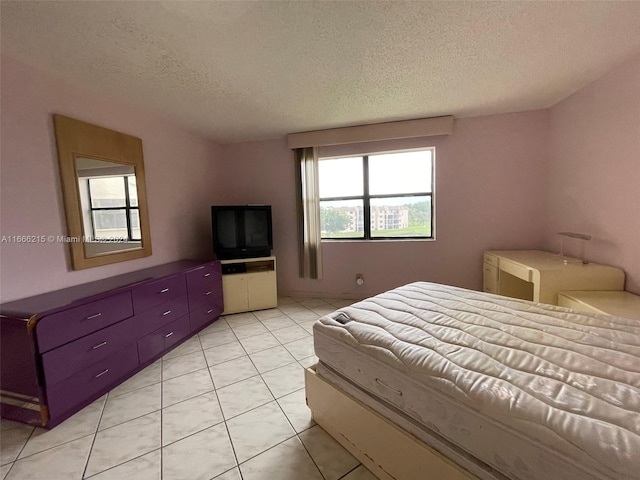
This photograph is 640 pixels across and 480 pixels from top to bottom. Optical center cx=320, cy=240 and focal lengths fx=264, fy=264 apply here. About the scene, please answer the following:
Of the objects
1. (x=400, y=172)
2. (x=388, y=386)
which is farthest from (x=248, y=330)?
(x=400, y=172)

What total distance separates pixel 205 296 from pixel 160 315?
626mm

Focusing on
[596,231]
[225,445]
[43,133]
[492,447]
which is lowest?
[225,445]

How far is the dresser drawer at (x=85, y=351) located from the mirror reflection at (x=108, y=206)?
77 centimetres

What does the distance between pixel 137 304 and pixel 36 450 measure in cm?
95

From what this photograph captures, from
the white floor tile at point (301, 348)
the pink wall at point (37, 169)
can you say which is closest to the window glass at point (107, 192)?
the pink wall at point (37, 169)

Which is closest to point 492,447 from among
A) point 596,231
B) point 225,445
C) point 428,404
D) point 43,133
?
point 428,404

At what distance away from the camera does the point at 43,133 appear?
2.00 meters

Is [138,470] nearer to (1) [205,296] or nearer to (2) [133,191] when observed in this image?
(1) [205,296]

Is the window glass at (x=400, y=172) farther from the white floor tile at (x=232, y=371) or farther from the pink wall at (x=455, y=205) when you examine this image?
the white floor tile at (x=232, y=371)

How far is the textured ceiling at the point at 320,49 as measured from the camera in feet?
4.89

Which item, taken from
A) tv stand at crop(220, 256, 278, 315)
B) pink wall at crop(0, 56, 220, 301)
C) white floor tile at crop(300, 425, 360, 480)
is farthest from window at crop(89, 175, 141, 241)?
white floor tile at crop(300, 425, 360, 480)

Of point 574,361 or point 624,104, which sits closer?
point 574,361

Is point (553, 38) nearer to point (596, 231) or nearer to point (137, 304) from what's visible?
point (596, 231)

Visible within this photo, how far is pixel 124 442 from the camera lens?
153 cm
